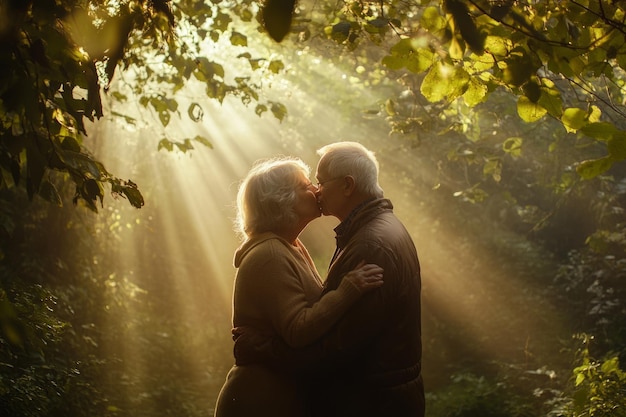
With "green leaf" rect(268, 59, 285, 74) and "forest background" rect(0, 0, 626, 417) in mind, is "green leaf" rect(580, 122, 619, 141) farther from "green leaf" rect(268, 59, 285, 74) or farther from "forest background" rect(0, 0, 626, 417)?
"green leaf" rect(268, 59, 285, 74)

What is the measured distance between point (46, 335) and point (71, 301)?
4.26 metres

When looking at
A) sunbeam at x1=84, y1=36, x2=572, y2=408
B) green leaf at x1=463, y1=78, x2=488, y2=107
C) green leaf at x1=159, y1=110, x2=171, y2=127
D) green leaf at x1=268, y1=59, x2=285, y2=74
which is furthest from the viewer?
sunbeam at x1=84, y1=36, x2=572, y2=408

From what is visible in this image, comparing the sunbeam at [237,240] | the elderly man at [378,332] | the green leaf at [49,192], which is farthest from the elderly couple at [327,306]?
the sunbeam at [237,240]

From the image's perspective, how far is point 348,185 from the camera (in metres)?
2.76

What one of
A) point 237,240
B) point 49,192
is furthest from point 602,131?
point 237,240

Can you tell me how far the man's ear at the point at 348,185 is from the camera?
275 cm

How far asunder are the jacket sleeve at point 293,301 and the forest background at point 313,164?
2.26 feet

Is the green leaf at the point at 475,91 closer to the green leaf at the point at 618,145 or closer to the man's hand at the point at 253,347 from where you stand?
the green leaf at the point at 618,145

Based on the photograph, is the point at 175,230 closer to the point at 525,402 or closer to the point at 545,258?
the point at 545,258

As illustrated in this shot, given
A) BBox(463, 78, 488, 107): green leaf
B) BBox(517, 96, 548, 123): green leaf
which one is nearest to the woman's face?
BBox(463, 78, 488, 107): green leaf

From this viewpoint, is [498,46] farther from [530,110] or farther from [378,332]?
[378,332]

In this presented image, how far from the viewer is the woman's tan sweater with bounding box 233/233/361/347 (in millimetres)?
2379

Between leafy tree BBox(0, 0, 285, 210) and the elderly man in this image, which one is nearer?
leafy tree BBox(0, 0, 285, 210)

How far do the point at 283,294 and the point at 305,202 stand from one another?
482 millimetres
